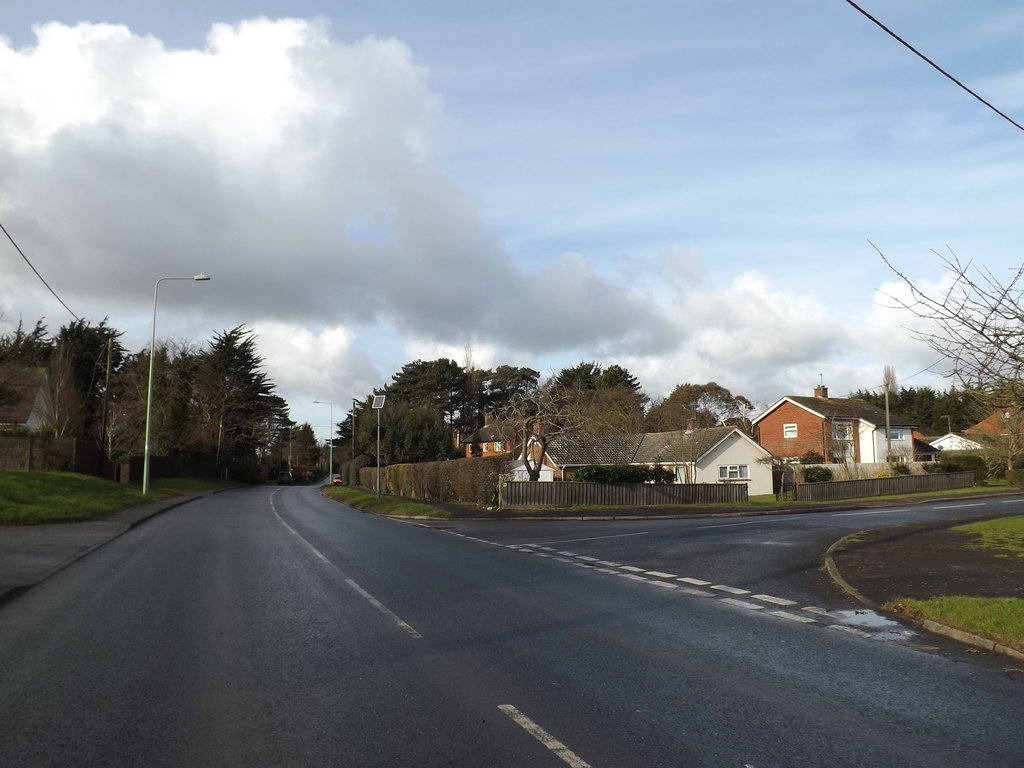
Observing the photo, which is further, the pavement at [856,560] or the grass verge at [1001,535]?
the grass verge at [1001,535]

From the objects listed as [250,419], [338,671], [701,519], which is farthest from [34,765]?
[250,419]

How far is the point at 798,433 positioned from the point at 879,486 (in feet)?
72.0

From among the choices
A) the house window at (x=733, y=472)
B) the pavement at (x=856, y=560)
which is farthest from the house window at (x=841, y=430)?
the pavement at (x=856, y=560)

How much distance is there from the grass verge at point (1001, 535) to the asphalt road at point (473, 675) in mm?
4147

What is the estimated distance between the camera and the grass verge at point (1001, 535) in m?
14.3

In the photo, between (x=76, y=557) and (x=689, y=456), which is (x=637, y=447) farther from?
(x=76, y=557)

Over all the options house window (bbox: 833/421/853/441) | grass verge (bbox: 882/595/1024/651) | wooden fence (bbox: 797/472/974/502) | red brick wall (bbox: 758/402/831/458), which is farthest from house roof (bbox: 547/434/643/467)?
grass verge (bbox: 882/595/1024/651)

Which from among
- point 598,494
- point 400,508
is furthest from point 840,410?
point 400,508

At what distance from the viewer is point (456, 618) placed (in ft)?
30.9

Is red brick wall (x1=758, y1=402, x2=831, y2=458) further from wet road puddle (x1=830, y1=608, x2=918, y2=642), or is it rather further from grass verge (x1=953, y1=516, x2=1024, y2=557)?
wet road puddle (x1=830, y1=608, x2=918, y2=642)

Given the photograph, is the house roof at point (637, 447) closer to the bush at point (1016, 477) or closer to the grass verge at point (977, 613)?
the bush at point (1016, 477)

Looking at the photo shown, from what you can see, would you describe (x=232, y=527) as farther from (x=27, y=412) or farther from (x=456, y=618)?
(x=27, y=412)

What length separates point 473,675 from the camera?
6906 millimetres

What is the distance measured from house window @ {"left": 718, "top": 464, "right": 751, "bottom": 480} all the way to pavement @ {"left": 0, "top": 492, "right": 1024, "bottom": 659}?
32.8m
